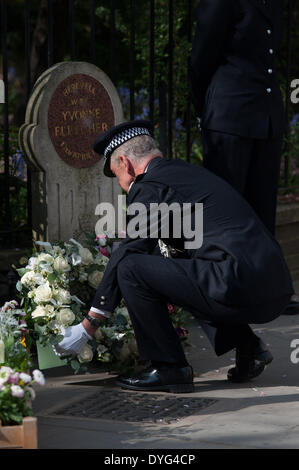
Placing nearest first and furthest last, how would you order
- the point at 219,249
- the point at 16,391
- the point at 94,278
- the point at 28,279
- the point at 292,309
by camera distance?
1. the point at 16,391
2. the point at 219,249
3. the point at 28,279
4. the point at 94,278
5. the point at 292,309

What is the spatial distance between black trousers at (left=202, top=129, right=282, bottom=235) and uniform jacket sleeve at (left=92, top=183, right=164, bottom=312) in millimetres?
1063

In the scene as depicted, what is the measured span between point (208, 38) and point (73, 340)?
182cm

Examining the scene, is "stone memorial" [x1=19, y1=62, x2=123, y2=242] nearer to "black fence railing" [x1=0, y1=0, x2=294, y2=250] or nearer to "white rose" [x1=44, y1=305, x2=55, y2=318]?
"black fence railing" [x1=0, y1=0, x2=294, y2=250]

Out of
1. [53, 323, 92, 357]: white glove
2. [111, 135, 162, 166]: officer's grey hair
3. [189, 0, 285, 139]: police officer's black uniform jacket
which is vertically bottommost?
[53, 323, 92, 357]: white glove

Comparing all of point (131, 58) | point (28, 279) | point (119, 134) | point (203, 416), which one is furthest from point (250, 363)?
point (131, 58)

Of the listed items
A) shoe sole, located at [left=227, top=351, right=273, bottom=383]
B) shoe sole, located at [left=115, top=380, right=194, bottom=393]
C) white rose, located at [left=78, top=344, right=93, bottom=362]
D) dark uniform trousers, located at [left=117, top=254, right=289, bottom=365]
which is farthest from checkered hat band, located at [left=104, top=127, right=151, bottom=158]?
shoe sole, located at [left=227, top=351, right=273, bottom=383]

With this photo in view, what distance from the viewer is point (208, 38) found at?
4949 mm

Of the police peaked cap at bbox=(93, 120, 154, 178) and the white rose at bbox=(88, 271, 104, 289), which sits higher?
the police peaked cap at bbox=(93, 120, 154, 178)

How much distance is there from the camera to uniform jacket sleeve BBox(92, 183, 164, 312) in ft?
13.6

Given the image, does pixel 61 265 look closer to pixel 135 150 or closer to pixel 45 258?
pixel 45 258

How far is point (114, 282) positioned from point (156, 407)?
1.95 feet

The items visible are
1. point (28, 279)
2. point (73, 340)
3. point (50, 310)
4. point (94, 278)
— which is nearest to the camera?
point (73, 340)

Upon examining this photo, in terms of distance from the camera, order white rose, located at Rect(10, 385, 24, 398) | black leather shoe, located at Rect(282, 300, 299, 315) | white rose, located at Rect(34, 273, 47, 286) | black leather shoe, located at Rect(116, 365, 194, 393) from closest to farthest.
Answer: white rose, located at Rect(10, 385, 24, 398) < black leather shoe, located at Rect(116, 365, 194, 393) < white rose, located at Rect(34, 273, 47, 286) < black leather shoe, located at Rect(282, 300, 299, 315)

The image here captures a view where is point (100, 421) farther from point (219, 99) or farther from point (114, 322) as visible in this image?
point (219, 99)
